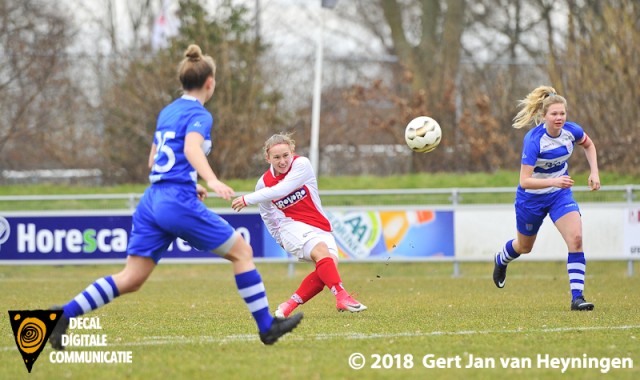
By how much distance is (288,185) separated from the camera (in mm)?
8914

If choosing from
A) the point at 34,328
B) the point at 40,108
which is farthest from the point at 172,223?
the point at 40,108

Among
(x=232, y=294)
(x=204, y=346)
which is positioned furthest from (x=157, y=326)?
(x=232, y=294)

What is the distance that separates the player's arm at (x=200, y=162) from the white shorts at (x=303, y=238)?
9.07 feet

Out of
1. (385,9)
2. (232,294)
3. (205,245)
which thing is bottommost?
(232,294)

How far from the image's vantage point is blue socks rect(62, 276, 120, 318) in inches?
269

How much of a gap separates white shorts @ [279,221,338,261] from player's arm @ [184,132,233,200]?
2.76 metres

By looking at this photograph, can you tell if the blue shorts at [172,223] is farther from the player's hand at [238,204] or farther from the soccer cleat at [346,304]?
the soccer cleat at [346,304]

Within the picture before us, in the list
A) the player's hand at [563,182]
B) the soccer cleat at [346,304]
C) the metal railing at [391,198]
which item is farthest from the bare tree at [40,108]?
the player's hand at [563,182]

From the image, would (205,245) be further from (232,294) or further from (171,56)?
(171,56)

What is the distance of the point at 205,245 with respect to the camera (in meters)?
6.86

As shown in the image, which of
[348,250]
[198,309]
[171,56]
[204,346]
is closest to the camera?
[204,346]

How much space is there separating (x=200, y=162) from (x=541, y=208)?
4599 millimetres

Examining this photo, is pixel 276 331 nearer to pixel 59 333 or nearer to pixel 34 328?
pixel 59 333

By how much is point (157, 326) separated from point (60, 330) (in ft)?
6.80
